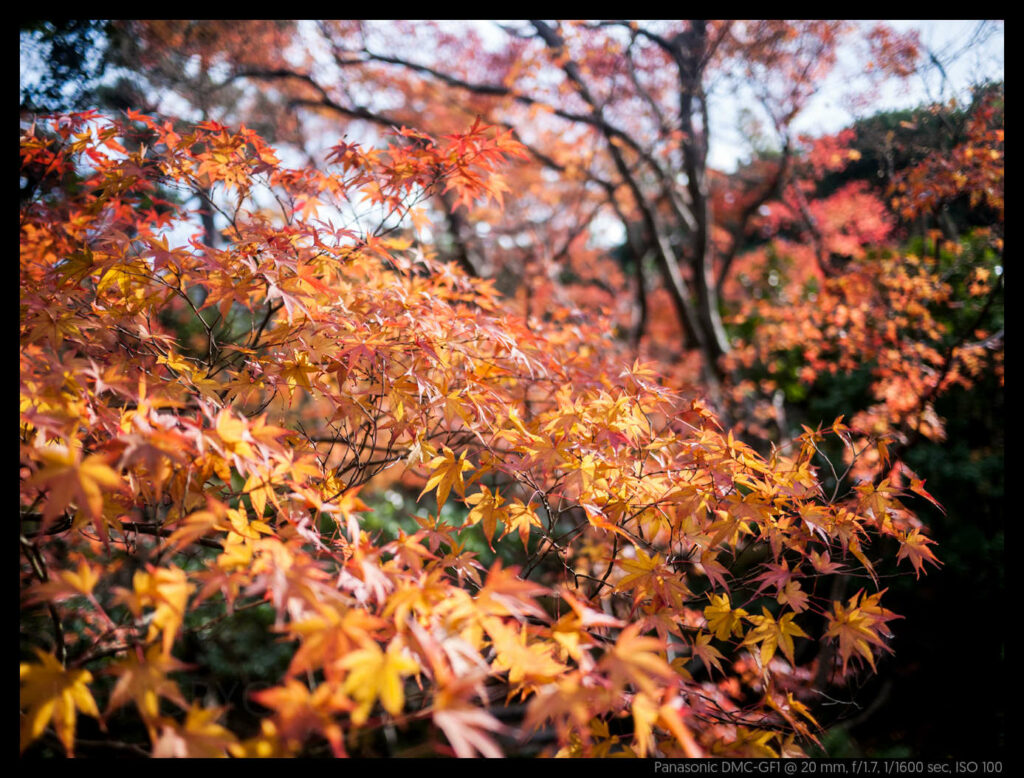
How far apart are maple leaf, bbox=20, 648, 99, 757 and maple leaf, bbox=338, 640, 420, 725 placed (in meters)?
0.51

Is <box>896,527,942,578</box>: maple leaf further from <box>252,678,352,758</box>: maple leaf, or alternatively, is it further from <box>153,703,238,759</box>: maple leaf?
<box>153,703,238,759</box>: maple leaf

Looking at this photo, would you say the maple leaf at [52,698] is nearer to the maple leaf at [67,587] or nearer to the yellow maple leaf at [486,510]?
the maple leaf at [67,587]

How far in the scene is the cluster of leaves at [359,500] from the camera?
3.58ft

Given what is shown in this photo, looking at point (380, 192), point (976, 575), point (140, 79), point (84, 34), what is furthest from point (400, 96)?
point (976, 575)

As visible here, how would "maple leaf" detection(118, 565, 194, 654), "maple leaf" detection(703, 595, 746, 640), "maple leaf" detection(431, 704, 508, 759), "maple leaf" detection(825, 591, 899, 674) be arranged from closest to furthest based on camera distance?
"maple leaf" detection(431, 704, 508, 759) → "maple leaf" detection(118, 565, 194, 654) → "maple leaf" detection(825, 591, 899, 674) → "maple leaf" detection(703, 595, 746, 640)

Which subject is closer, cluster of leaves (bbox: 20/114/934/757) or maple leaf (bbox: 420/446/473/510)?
cluster of leaves (bbox: 20/114/934/757)

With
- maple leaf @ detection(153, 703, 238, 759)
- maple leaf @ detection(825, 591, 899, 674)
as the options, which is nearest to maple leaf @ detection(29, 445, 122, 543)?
maple leaf @ detection(153, 703, 238, 759)

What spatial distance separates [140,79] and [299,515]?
6.44 meters

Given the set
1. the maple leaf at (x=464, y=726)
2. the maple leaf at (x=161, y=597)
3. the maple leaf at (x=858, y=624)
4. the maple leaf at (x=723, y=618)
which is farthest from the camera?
the maple leaf at (x=723, y=618)

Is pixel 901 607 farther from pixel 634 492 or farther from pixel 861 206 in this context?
pixel 634 492

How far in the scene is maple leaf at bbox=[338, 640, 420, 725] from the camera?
38.4 inches

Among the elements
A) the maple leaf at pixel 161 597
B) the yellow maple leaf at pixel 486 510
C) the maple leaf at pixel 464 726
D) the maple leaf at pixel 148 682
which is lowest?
the maple leaf at pixel 464 726

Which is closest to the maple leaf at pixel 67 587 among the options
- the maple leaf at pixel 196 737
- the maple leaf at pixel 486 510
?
the maple leaf at pixel 196 737

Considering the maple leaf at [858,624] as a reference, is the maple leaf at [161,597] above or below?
above
